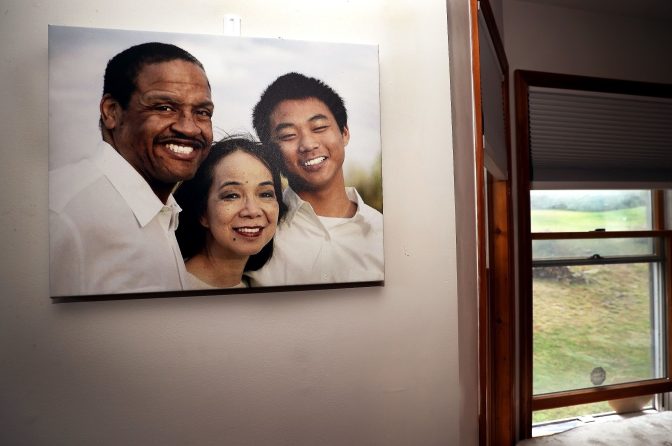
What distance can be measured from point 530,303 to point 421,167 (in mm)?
1481

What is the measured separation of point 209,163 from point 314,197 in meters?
0.30

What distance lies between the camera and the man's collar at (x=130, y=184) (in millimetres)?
1138

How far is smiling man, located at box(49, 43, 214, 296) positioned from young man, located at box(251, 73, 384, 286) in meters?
0.21

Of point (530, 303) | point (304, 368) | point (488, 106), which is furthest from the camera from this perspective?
point (530, 303)

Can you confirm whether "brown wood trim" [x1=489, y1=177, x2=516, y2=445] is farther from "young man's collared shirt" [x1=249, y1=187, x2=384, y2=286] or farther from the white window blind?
"young man's collared shirt" [x1=249, y1=187, x2=384, y2=286]

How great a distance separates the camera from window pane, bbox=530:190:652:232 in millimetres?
2506

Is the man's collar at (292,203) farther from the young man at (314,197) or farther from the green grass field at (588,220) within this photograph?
the green grass field at (588,220)

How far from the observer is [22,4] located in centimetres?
114

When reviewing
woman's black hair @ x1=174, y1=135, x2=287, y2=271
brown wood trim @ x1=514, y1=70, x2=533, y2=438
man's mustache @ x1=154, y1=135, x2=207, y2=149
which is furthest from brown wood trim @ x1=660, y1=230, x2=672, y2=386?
man's mustache @ x1=154, y1=135, x2=207, y2=149

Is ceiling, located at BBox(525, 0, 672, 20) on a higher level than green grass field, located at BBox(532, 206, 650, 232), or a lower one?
higher

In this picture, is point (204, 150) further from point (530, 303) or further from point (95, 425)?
point (530, 303)

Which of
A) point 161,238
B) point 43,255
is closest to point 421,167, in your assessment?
point 161,238

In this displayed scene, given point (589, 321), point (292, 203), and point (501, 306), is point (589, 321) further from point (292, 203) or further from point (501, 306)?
point (292, 203)

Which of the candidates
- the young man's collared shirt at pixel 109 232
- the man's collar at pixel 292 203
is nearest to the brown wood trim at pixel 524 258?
the man's collar at pixel 292 203
